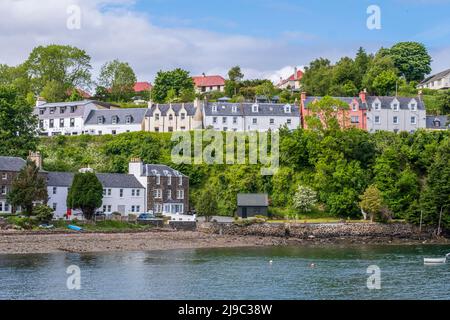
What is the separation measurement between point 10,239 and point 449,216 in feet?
140

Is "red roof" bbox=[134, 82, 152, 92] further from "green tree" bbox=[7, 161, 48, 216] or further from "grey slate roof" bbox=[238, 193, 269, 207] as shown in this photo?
"green tree" bbox=[7, 161, 48, 216]

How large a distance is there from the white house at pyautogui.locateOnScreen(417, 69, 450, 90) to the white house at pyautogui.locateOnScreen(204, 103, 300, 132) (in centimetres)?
3728

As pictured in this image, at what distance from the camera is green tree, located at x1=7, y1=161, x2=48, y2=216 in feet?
214

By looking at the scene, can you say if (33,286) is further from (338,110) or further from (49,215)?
(338,110)

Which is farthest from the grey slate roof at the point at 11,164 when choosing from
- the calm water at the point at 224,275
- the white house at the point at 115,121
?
the white house at the point at 115,121

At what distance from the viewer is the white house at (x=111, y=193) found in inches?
2832

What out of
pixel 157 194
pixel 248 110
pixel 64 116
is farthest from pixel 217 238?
pixel 64 116

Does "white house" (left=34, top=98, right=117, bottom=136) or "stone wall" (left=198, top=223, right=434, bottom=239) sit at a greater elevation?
"white house" (left=34, top=98, right=117, bottom=136)

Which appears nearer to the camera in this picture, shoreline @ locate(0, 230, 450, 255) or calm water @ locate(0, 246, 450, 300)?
calm water @ locate(0, 246, 450, 300)

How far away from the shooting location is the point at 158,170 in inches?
3150

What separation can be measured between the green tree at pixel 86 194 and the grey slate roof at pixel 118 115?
28045mm

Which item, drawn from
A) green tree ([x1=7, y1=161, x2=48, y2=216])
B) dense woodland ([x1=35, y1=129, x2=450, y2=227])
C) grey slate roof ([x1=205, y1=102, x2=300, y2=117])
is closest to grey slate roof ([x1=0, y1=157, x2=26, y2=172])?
green tree ([x1=7, y1=161, x2=48, y2=216])

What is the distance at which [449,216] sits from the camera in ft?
242

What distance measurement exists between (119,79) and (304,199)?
5340 centimetres
